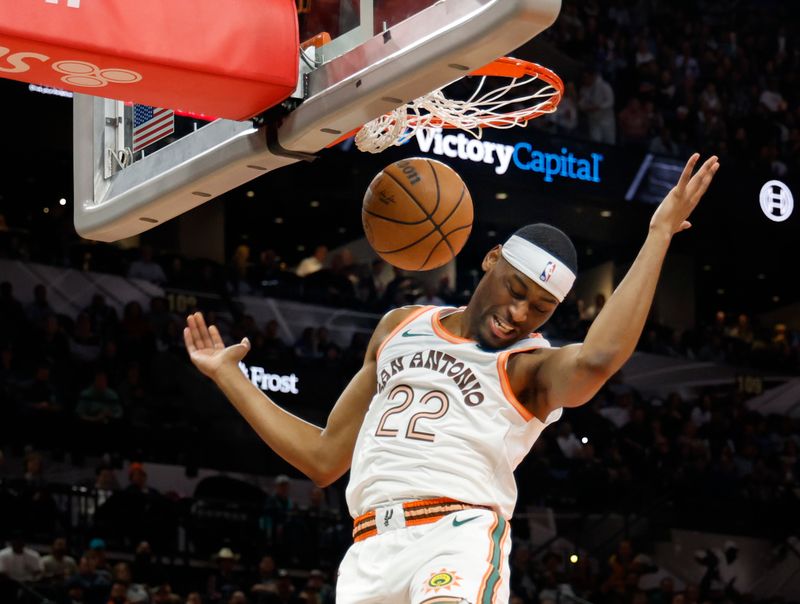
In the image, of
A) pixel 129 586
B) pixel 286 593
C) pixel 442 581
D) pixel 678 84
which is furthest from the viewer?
pixel 678 84

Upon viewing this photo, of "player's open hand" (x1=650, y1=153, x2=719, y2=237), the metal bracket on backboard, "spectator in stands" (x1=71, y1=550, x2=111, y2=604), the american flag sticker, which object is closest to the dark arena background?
"spectator in stands" (x1=71, y1=550, x2=111, y2=604)

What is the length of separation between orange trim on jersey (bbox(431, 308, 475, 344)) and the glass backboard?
0.67m

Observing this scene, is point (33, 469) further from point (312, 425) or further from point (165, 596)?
point (312, 425)

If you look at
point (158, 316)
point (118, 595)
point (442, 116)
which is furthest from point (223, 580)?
point (442, 116)

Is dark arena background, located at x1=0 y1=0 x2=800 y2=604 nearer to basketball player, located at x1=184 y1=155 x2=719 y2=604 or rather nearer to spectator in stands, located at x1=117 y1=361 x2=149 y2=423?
spectator in stands, located at x1=117 y1=361 x2=149 y2=423

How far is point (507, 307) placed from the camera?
4.37m

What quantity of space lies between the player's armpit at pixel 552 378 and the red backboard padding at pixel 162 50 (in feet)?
3.76

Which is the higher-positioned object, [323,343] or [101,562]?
[101,562]

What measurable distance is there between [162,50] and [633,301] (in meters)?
1.61

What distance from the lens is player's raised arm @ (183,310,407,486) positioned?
4.72 m

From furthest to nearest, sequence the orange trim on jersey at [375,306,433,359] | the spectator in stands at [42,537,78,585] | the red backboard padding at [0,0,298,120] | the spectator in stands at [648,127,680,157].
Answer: the spectator in stands at [648,127,680,157]
the spectator in stands at [42,537,78,585]
the orange trim on jersey at [375,306,433,359]
the red backboard padding at [0,0,298,120]

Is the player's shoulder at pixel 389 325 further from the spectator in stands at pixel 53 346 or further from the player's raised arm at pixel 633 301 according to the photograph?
the spectator in stands at pixel 53 346

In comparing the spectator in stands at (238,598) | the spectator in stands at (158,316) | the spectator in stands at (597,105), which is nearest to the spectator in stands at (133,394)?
the spectator in stands at (158,316)

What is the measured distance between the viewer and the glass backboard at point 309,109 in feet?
12.4
